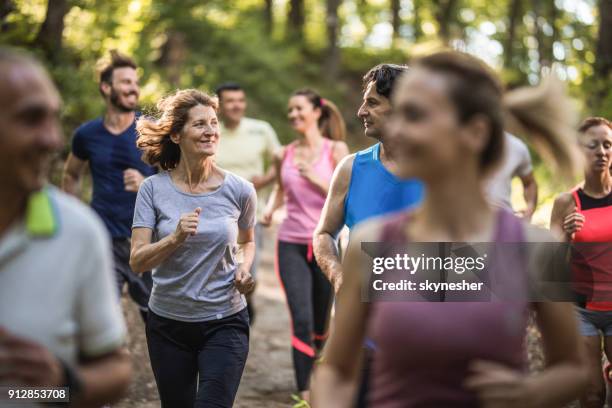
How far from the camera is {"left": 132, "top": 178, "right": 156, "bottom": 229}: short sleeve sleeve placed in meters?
5.29

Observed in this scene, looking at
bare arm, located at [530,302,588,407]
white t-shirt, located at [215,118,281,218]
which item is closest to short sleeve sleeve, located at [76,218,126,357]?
bare arm, located at [530,302,588,407]

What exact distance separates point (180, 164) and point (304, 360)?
3.10 metres

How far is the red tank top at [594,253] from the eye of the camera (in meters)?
6.56

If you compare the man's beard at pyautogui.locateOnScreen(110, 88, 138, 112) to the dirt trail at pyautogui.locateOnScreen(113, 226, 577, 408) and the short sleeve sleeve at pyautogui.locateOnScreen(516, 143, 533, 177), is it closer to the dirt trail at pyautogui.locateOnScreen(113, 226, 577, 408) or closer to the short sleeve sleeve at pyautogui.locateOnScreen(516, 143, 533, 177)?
the dirt trail at pyautogui.locateOnScreen(113, 226, 577, 408)

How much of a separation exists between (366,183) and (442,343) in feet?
7.04

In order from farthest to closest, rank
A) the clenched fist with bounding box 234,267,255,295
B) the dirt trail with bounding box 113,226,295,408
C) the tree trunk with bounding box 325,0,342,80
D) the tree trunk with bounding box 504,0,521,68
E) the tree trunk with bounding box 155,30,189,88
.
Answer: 1. the tree trunk with bounding box 504,0,521,68
2. the tree trunk with bounding box 325,0,342,80
3. the tree trunk with bounding box 155,30,189,88
4. the dirt trail with bounding box 113,226,295,408
5. the clenched fist with bounding box 234,267,255,295

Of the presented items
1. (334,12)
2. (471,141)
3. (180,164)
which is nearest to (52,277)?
(471,141)

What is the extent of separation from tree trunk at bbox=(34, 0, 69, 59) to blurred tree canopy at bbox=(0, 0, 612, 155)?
0.6 inches

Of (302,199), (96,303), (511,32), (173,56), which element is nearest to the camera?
(96,303)

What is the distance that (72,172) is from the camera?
8.00 m

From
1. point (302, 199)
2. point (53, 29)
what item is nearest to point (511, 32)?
point (53, 29)

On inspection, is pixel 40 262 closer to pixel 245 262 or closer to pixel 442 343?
pixel 442 343

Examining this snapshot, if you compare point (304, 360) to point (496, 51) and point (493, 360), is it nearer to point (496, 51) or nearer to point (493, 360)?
point (493, 360)

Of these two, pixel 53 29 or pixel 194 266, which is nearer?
pixel 194 266
